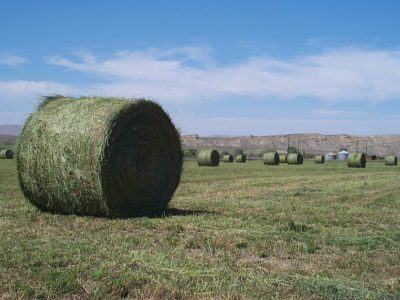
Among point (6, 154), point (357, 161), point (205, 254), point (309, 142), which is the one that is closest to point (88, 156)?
point (205, 254)

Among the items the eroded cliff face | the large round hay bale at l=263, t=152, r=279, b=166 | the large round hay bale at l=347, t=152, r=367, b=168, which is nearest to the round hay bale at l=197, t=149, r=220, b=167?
the large round hay bale at l=263, t=152, r=279, b=166

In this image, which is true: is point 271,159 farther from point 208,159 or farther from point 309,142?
point 309,142

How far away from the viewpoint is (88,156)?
9.84 m

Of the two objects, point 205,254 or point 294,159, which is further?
point 294,159

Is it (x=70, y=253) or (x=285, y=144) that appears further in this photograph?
(x=285, y=144)

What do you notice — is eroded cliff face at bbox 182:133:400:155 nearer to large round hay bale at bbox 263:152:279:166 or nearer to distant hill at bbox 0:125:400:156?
distant hill at bbox 0:125:400:156

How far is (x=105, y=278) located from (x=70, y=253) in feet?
4.04

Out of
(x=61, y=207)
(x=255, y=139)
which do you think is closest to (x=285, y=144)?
(x=255, y=139)

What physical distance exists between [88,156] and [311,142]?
117m

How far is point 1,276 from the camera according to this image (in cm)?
545

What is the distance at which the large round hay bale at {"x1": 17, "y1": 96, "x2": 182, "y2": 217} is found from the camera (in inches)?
389

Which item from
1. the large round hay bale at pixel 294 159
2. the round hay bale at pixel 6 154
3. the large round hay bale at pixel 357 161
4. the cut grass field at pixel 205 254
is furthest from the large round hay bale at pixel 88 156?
the round hay bale at pixel 6 154

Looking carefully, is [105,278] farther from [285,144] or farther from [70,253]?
[285,144]

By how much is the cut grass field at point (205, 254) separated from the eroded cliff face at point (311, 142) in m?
103
